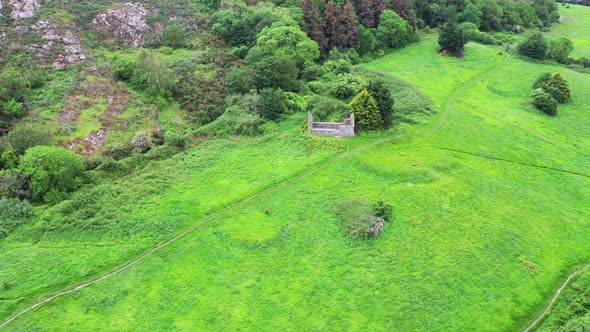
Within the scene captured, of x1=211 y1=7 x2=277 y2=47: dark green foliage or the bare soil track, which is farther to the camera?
x1=211 y1=7 x2=277 y2=47: dark green foliage

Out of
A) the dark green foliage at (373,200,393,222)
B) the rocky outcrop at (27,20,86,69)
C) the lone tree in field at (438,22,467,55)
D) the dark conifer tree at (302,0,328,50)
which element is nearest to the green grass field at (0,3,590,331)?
the dark green foliage at (373,200,393,222)

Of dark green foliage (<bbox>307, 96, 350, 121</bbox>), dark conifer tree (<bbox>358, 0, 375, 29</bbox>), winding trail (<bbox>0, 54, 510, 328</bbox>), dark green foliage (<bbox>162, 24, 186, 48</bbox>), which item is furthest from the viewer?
dark conifer tree (<bbox>358, 0, 375, 29</bbox>)

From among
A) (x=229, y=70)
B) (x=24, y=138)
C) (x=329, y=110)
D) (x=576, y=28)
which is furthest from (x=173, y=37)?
(x=576, y=28)

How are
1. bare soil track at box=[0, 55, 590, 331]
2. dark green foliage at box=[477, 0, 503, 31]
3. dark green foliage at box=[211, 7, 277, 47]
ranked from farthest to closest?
dark green foliage at box=[477, 0, 503, 31] → dark green foliage at box=[211, 7, 277, 47] → bare soil track at box=[0, 55, 590, 331]

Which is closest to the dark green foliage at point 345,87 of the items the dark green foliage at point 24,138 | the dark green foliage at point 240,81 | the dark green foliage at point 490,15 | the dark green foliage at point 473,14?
the dark green foliage at point 240,81

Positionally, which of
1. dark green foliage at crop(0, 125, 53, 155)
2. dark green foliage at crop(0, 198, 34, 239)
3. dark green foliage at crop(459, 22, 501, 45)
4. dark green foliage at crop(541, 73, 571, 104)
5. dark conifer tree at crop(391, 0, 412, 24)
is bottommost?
dark green foliage at crop(0, 198, 34, 239)

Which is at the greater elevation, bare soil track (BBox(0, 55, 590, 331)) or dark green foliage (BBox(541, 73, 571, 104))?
dark green foliage (BBox(541, 73, 571, 104))

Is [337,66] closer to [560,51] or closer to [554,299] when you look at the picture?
[554,299]

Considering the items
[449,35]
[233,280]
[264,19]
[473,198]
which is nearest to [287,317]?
[233,280]

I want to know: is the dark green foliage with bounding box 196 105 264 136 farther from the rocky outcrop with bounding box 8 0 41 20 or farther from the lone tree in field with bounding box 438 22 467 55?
the lone tree in field with bounding box 438 22 467 55
